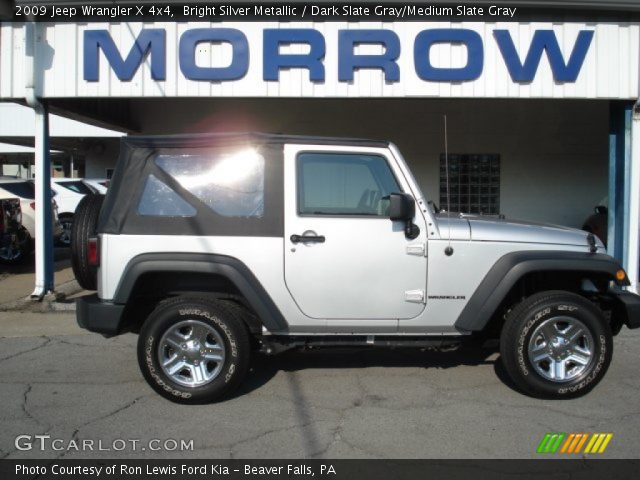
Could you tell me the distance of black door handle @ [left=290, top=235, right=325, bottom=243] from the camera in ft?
14.5

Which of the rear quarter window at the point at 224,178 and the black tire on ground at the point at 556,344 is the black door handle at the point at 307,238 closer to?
the rear quarter window at the point at 224,178

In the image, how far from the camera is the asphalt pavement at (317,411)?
3.76 metres

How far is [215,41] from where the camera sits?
8.03 metres

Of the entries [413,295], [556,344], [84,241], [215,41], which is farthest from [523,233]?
[215,41]

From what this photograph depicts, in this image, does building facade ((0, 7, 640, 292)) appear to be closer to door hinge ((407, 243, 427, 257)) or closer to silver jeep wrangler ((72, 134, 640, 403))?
silver jeep wrangler ((72, 134, 640, 403))

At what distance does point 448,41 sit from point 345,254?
4.78 m

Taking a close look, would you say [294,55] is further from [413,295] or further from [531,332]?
[531,332]

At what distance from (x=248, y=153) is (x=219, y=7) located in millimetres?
4346

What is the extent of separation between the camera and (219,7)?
801 cm

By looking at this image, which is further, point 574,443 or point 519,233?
point 519,233
